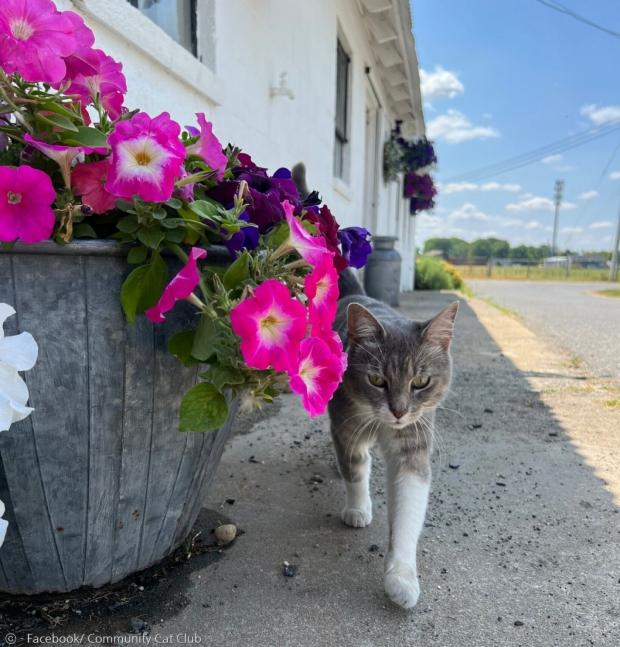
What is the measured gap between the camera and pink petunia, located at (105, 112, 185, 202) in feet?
3.16

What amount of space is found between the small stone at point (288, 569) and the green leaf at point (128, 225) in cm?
107

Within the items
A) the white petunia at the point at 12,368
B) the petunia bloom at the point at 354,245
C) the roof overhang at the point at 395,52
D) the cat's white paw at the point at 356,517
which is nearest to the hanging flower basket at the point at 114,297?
the white petunia at the point at 12,368

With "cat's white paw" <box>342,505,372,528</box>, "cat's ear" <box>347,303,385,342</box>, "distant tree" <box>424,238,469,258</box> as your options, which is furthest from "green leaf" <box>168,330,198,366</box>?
"distant tree" <box>424,238,469,258</box>

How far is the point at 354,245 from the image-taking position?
157 cm

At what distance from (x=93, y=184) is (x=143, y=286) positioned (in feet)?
0.73

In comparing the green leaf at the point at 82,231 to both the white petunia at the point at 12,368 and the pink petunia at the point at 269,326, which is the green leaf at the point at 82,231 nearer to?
the white petunia at the point at 12,368

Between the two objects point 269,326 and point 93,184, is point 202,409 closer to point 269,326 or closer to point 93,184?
point 269,326

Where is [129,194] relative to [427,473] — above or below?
above

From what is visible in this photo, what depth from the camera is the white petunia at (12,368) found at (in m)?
0.87

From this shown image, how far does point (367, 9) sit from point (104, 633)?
24.3 ft

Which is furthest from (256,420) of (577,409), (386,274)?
(386,274)

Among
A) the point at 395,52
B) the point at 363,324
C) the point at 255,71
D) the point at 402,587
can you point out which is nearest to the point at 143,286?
the point at 363,324

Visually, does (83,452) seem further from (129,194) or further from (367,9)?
(367,9)

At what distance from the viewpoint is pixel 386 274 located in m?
8.12
